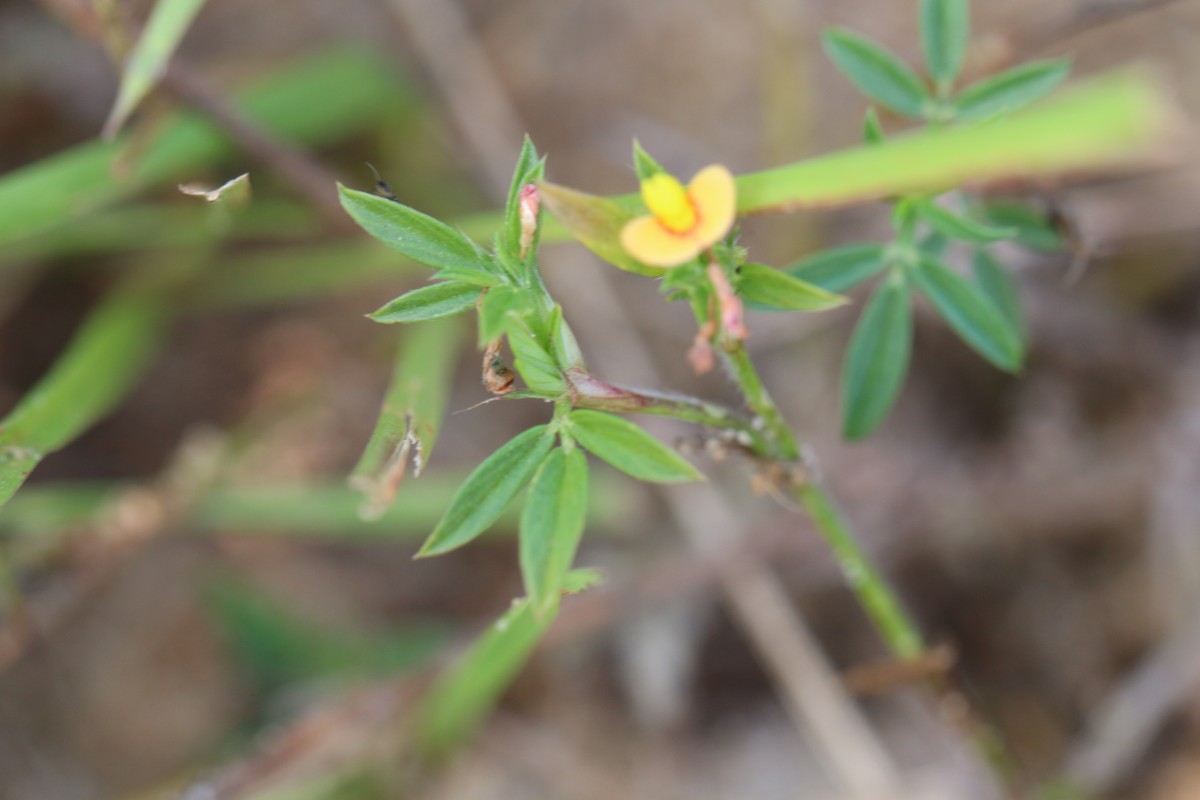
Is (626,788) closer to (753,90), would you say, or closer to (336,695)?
(336,695)

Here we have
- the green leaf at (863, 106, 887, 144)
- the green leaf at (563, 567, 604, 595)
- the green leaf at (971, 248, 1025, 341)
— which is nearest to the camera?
the green leaf at (563, 567, 604, 595)

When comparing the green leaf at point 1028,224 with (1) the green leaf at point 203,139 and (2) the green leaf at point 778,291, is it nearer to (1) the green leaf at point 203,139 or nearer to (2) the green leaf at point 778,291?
(2) the green leaf at point 778,291

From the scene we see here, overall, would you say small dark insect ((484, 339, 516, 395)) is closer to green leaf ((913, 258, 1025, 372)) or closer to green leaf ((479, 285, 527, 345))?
green leaf ((479, 285, 527, 345))

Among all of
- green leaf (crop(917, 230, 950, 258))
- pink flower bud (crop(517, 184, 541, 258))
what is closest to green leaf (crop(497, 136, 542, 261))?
pink flower bud (crop(517, 184, 541, 258))

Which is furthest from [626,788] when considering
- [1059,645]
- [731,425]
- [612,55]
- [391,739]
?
[612,55]

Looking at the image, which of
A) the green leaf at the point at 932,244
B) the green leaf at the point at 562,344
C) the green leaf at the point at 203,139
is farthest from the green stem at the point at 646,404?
the green leaf at the point at 203,139
